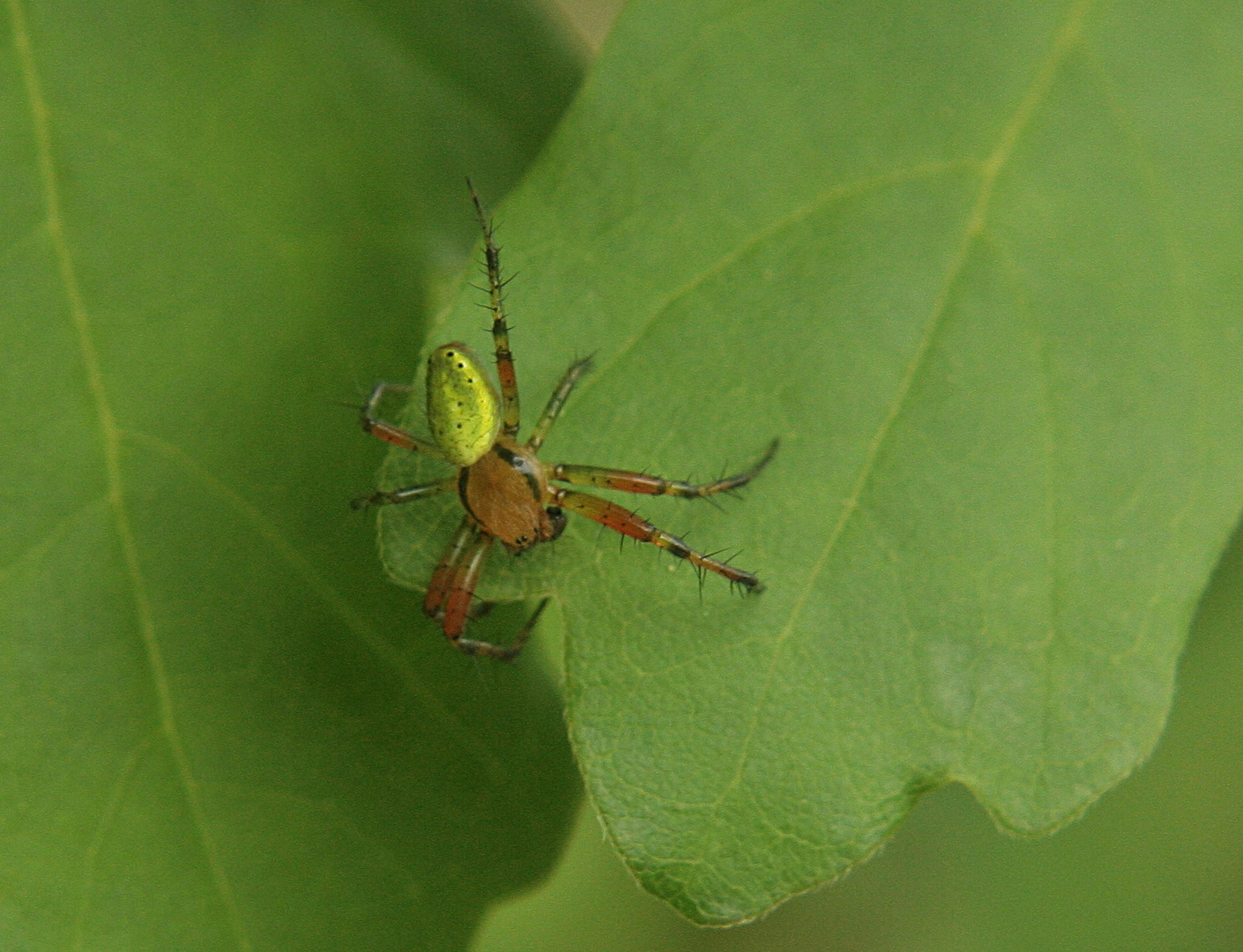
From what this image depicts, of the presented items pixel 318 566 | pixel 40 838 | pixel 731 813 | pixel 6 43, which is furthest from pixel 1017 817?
pixel 6 43

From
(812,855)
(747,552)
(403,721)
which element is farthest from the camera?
(403,721)

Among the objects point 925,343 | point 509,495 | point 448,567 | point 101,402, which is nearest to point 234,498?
point 101,402

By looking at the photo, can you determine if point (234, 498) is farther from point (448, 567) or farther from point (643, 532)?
point (643, 532)

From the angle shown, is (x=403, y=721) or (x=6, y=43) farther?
(x=403, y=721)

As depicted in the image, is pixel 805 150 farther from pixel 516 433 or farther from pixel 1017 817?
pixel 1017 817

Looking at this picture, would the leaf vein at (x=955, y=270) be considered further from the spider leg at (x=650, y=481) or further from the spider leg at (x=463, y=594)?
the spider leg at (x=463, y=594)

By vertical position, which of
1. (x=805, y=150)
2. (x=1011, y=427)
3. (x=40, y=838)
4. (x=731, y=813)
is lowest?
(x=40, y=838)

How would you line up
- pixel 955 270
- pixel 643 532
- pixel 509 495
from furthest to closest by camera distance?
pixel 509 495 → pixel 643 532 → pixel 955 270
